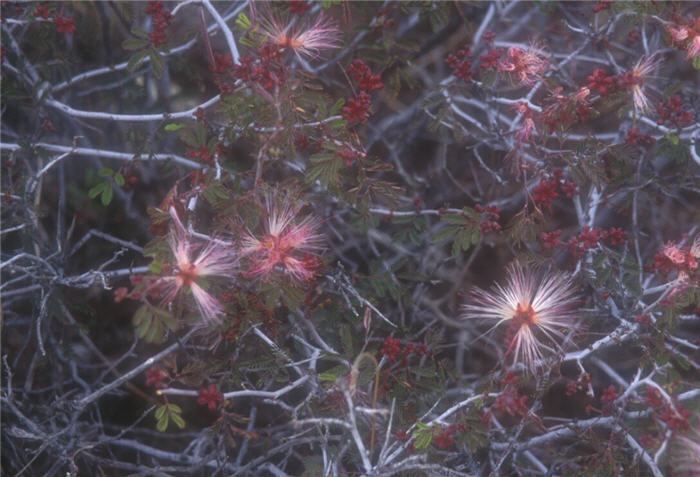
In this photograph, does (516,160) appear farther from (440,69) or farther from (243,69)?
(243,69)


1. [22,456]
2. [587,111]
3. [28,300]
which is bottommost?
[22,456]

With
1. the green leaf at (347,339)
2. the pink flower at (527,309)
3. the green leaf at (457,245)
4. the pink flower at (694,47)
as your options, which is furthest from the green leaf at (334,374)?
the pink flower at (694,47)

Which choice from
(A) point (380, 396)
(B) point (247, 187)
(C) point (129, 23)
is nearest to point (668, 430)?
(A) point (380, 396)

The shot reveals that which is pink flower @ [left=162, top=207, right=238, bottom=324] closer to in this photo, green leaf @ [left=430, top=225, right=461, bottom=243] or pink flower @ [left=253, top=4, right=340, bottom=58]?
pink flower @ [left=253, top=4, right=340, bottom=58]

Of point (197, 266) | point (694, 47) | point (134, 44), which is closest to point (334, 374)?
point (197, 266)

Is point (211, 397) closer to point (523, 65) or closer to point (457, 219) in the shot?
point (457, 219)

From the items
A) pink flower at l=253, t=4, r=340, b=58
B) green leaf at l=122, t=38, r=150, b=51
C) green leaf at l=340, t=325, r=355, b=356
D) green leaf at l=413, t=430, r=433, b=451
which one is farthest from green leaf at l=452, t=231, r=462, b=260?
green leaf at l=122, t=38, r=150, b=51
